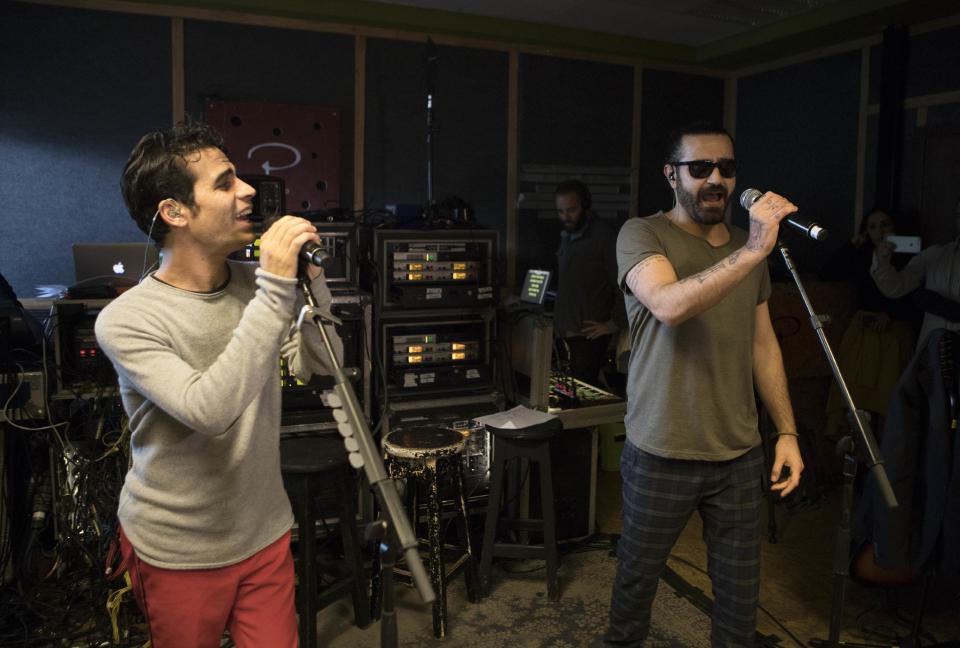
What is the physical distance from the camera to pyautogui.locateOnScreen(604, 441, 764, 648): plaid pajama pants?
1.99 m

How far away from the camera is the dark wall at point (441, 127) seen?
4.58 m

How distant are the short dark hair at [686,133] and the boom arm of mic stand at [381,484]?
4.29 feet

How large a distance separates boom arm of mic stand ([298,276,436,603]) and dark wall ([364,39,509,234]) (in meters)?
3.54

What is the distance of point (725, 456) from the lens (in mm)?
1987

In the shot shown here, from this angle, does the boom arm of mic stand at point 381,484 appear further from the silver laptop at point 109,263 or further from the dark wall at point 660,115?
the dark wall at point 660,115

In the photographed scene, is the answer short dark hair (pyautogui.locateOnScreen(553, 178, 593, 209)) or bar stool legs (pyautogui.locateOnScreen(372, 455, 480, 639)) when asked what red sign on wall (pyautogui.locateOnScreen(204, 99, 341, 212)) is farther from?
bar stool legs (pyautogui.locateOnScreen(372, 455, 480, 639))

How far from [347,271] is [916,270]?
2.94 metres

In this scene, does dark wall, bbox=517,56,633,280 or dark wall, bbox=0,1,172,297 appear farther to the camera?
Answer: dark wall, bbox=517,56,633,280

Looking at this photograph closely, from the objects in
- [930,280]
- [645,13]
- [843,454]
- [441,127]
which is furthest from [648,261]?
[645,13]

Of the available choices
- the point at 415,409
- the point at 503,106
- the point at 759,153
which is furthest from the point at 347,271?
the point at 759,153

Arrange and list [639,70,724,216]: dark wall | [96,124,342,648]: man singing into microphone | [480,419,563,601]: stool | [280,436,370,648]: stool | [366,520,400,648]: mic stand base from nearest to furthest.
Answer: [366,520,400,648]: mic stand base < [96,124,342,648]: man singing into microphone < [280,436,370,648]: stool < [480,419,563,601]: stool < [639,70,724,216]: dark wall

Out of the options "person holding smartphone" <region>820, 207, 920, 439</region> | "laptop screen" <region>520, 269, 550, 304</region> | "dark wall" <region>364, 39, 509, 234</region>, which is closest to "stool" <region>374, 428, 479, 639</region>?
"laptop screen" <region>520, 269, 550, 304</region>

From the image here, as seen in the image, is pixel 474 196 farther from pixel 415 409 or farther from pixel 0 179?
pixel 0 179

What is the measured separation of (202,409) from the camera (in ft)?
4.21
